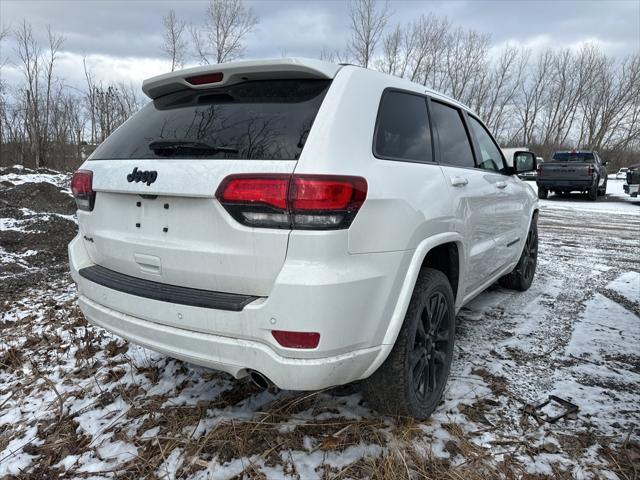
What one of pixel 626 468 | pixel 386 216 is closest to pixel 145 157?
pixel 386 216

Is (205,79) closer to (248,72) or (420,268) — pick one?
(248,72)

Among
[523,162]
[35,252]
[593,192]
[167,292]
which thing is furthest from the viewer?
[593,192]

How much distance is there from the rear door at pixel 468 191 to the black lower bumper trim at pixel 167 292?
1.43m

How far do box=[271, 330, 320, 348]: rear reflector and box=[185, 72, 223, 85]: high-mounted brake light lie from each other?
1.28 metres

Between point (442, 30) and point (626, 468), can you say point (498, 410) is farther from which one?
point (442, 30)

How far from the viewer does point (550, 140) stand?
A: 4888 centimetres

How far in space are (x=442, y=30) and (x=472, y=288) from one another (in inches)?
1418

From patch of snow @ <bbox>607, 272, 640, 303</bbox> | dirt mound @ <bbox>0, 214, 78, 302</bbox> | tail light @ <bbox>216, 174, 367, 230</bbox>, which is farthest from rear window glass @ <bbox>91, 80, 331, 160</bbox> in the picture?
patch of snow @ <bbox>607, 272, 640, 303</bbox>

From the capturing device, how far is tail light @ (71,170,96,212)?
92.4 inches

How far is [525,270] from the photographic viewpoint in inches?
187

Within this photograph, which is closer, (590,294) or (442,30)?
(590,294)

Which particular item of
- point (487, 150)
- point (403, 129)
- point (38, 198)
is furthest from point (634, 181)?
point (38, 198)

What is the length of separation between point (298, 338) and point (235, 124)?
1.00m

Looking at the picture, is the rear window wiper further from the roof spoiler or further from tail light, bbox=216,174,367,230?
the roof spoiler
